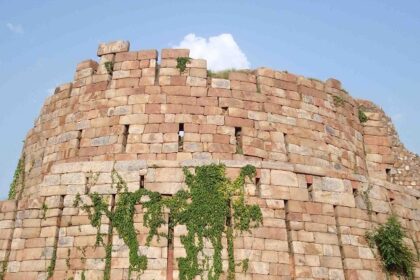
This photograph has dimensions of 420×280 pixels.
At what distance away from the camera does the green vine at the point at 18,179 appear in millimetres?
11095

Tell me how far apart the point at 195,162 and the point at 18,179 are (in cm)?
492

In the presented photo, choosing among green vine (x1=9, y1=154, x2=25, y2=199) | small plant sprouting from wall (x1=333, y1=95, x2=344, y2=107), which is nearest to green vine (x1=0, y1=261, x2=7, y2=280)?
green vine (x1=9, y1=154, x2=25, y2=199)

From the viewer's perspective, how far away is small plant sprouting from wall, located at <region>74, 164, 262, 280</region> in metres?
8.45

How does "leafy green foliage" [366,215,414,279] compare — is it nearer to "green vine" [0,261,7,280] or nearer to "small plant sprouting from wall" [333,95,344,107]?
"small plant sprouting from wall" [333,95,344,107]

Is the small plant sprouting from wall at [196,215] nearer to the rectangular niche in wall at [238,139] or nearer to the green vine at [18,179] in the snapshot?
the rectangular niche in wall at [238,139]

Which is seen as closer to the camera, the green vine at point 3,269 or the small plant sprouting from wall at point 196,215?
the small plant sprouting from wall at point 196,215

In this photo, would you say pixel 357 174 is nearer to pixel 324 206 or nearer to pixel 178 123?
pixel 324 206

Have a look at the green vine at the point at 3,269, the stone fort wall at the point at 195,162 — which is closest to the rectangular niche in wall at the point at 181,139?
the stone fort wall at the point at 195,162

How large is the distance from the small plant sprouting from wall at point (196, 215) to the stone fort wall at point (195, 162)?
0.16m

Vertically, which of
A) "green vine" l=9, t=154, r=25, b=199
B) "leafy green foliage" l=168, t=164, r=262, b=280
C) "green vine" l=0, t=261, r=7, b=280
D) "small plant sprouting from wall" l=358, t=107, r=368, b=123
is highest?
"small plant sprouting from wall" l=358, t=107, r=368, b=123

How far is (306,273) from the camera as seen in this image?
8.88 meters

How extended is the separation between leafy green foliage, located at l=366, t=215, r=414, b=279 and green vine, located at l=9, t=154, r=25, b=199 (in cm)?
826

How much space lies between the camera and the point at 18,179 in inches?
443

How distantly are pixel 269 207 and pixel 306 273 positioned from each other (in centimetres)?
146
